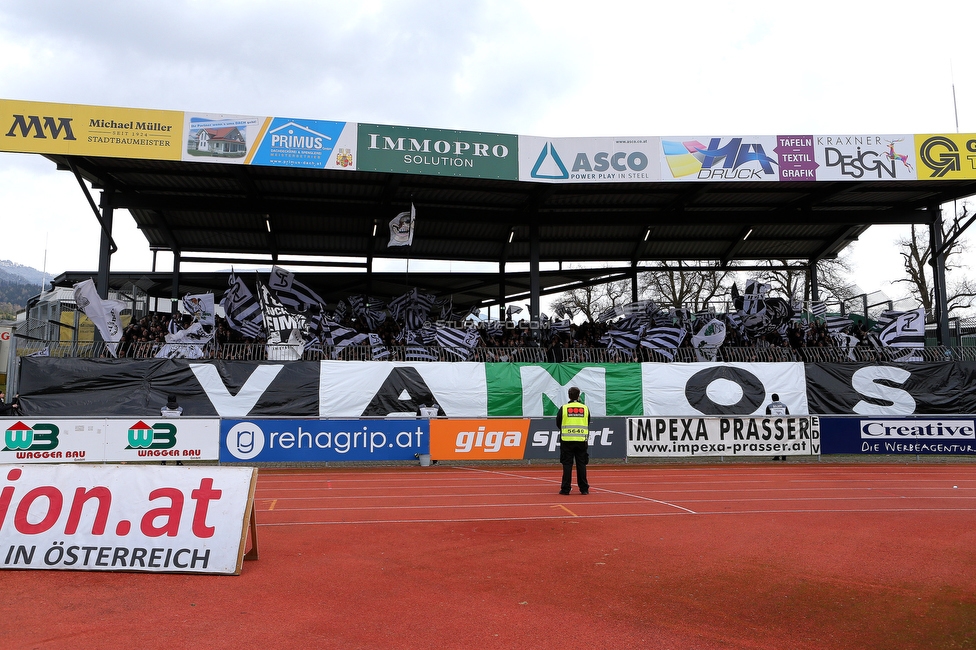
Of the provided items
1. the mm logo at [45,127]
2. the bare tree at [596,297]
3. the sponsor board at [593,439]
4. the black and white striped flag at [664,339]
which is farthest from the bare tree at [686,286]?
the mm logo at [45,127]

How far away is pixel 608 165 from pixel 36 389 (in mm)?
19484

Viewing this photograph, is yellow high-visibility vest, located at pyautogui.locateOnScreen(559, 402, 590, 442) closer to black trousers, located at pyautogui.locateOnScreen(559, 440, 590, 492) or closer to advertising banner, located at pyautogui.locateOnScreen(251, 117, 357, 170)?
black trousers, located at pyautogui.locateOnScreen(559, 440, 590, 492)

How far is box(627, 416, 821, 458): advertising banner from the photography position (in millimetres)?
20016

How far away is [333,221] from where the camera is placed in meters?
28.8

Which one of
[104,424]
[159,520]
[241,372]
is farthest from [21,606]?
[241,372]

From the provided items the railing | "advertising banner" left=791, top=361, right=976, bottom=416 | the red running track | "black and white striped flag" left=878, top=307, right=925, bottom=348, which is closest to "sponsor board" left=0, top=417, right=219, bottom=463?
the railing

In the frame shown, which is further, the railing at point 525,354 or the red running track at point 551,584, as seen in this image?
the railing at point 525,354

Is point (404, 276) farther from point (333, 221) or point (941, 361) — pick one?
point (941, 361)

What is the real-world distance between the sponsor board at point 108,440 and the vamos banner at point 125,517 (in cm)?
954

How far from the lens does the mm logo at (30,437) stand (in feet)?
52.4

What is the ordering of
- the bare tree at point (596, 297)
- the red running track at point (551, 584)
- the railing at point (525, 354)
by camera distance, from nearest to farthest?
the red running track at point (551, 584), the railing at point (525, 354), the bare tree at point (596, 297)

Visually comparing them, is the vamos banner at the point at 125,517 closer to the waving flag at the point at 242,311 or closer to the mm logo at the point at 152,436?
the mm logo at the point at 152,436

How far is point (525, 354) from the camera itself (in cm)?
2500

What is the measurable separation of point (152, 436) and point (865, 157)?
2387 cm
